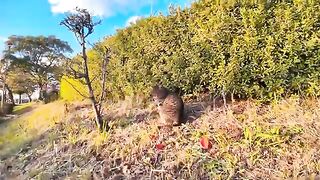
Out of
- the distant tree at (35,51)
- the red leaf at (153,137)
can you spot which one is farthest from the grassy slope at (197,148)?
the distant tree at (35,51)

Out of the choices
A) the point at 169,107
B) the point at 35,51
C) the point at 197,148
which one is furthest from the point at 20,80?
the point at 197,148

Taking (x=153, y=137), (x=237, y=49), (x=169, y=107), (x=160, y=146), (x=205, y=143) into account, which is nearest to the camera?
(x=205, y=143)

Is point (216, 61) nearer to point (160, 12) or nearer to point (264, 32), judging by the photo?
point (264, 32)

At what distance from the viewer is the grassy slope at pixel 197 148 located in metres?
3.99

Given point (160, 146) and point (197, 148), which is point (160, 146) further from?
point (197, 148)

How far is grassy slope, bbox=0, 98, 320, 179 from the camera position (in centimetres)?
399

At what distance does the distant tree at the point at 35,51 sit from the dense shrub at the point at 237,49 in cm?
1785

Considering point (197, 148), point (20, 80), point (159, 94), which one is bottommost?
point (197, 148)

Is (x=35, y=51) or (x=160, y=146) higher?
(x=35, y=51)

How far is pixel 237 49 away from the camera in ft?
17.0

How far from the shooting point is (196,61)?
562 cm

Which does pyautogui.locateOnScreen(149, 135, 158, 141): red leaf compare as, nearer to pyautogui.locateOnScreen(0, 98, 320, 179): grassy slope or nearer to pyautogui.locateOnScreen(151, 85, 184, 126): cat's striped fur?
pyautogui.locateOnScreen(0, 98, 320, 179): grassy slope

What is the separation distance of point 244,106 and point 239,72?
1.90ft

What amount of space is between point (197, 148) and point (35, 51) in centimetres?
2324
